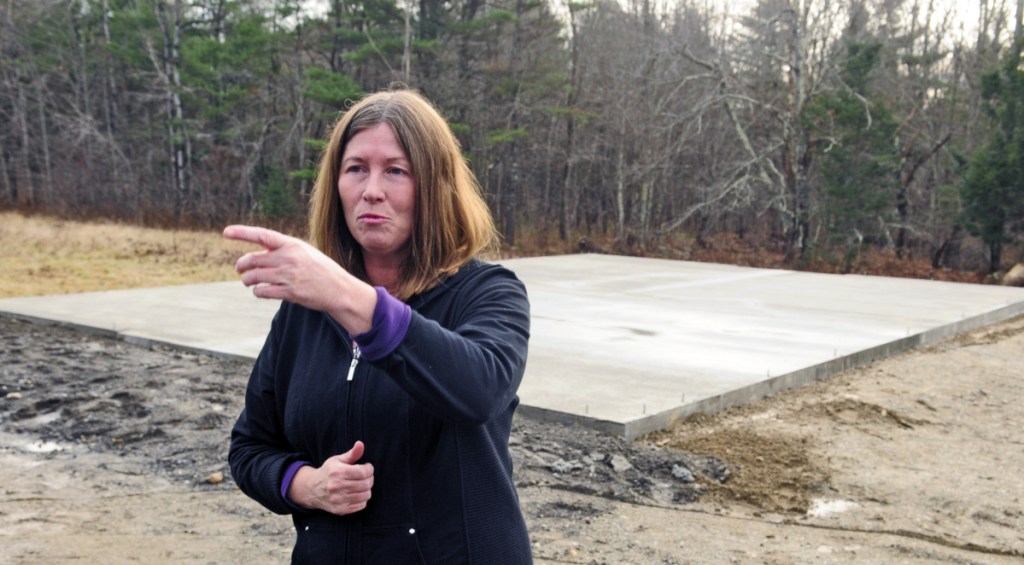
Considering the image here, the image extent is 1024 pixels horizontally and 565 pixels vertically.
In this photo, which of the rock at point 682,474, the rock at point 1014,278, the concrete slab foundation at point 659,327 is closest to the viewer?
the rock at point 682,474

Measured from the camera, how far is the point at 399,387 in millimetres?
1423

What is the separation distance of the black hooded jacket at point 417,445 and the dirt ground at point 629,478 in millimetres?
2037

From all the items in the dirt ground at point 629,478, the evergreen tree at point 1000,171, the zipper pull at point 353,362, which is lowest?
the dirt ground at point 629,478

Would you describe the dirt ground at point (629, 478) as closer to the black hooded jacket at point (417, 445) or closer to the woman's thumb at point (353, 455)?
the black hooded jacket at point (417, 445)

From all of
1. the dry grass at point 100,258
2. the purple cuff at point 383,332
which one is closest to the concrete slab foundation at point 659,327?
the dry grass at point 100,258

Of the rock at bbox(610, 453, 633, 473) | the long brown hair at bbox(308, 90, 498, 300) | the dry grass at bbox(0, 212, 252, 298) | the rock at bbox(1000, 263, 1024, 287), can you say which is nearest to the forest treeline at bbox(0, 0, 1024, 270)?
the rock at bbox(1000, 263, 1024, 287)

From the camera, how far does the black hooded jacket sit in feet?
4.74

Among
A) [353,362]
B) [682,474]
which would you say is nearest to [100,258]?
[682,474]

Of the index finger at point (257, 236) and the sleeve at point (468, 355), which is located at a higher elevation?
the index finger at point (257, 236)

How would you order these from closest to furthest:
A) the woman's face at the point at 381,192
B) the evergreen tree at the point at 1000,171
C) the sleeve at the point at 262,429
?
the woman's face at the point at 381,192, the sleeve at the point at 262,429, the evergreen tree at the point at 1000,171

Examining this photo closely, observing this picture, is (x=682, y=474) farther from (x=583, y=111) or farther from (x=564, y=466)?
(x=583, y=111)

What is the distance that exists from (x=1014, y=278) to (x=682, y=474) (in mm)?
11830

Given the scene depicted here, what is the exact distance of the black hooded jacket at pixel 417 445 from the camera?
1.44 m

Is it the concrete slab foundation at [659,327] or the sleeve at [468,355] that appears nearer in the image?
the sleeve at [468,355]
